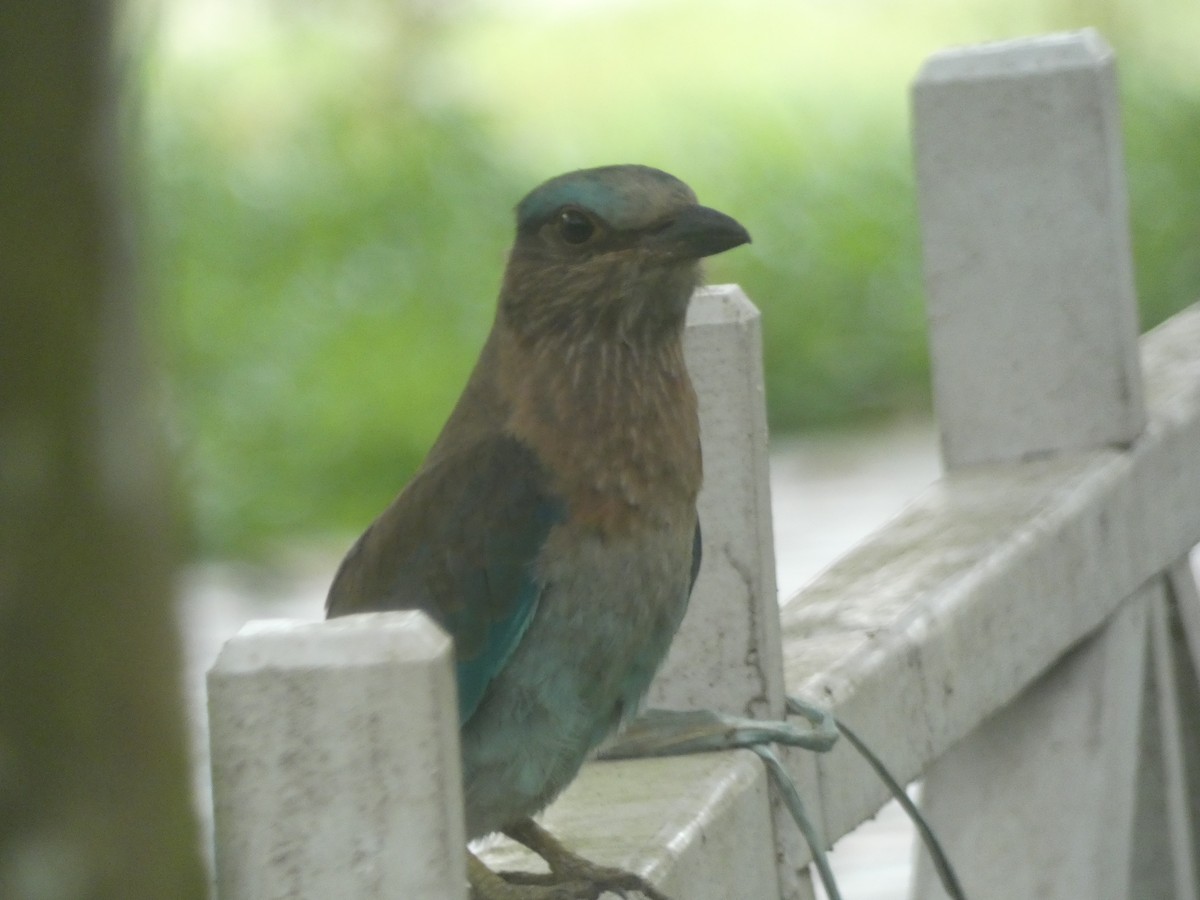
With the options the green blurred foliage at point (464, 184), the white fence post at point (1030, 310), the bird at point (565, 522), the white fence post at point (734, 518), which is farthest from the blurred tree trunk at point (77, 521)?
the green blurred foliage at point (464, 184)

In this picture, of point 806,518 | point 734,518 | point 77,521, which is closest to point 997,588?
point 734,518

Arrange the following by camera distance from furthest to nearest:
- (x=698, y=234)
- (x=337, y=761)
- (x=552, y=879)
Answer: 1. (x=698, y=234)
2. (x=552, y=879)
3. (x=337, y=761)

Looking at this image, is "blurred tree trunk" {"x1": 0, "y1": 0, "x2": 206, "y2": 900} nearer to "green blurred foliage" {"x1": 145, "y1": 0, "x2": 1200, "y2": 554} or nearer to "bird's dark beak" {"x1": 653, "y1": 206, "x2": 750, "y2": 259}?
"bird's dark beak" {"x1": 653, "y1": 206, "x2": 750, "y2": 259}

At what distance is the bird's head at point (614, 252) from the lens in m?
2.35

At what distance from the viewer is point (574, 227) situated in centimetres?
242

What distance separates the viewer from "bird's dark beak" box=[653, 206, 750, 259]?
2.32 meters

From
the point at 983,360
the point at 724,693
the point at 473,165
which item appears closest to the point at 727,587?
the point at 724,693

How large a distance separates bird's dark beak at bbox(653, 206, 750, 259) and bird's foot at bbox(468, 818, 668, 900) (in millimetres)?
627

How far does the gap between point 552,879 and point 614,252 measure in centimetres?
70

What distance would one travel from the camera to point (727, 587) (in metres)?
2.22

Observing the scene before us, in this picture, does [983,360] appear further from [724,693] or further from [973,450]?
[724,693]

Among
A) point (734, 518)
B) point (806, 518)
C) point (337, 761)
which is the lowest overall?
point (806, 518)

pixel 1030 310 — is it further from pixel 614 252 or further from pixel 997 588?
pixel 614 252

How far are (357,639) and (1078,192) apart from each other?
6.21 feet
